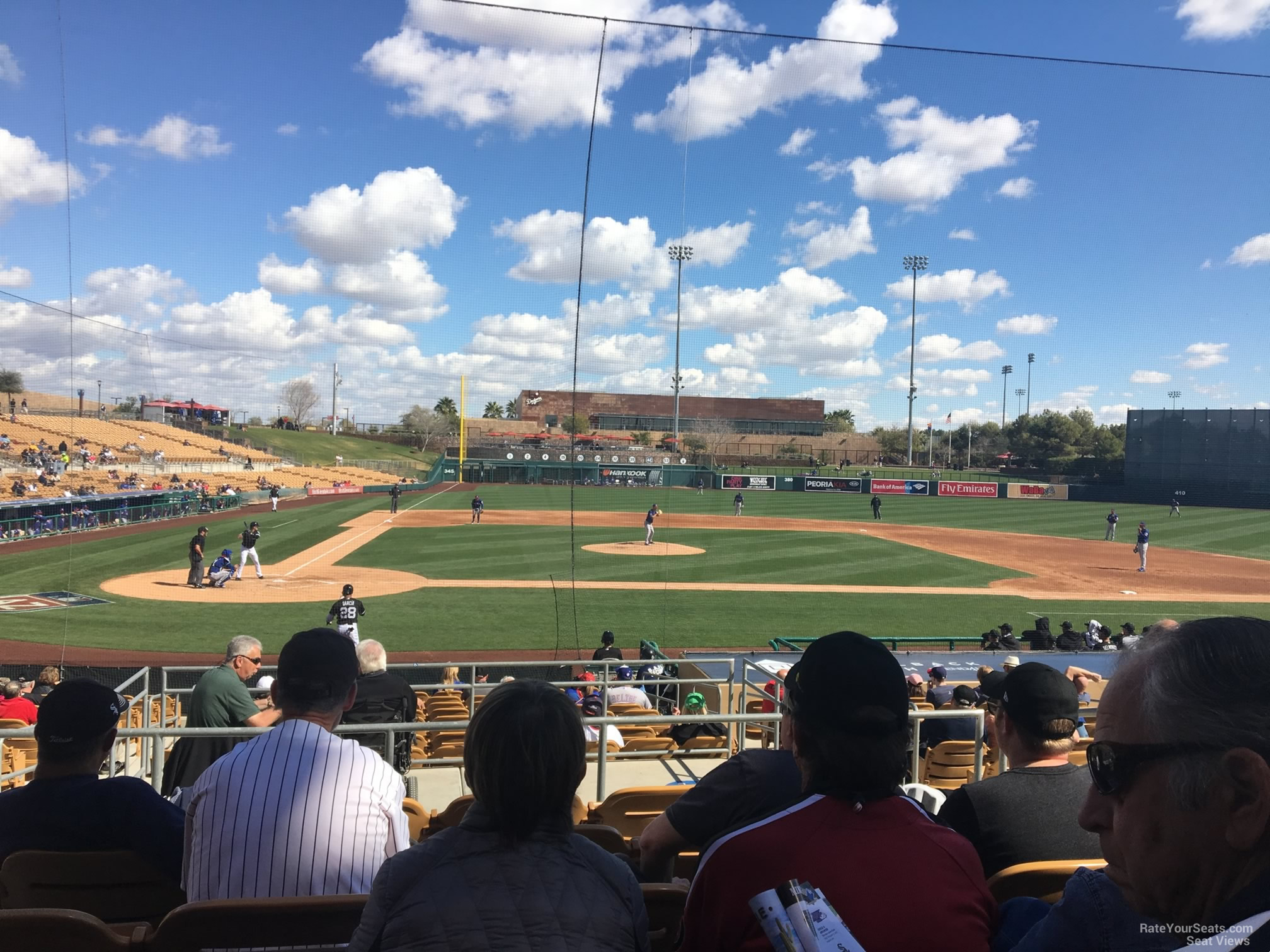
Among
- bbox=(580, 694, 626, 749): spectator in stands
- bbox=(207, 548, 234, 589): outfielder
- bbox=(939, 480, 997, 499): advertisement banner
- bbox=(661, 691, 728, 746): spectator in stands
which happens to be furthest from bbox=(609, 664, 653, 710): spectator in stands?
bbox=(939, 480, 997, 499): advertisement banner

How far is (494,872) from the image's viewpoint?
1.62 m

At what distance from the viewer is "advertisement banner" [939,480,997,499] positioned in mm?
53750

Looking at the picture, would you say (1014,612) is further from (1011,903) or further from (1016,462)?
(1016,462)

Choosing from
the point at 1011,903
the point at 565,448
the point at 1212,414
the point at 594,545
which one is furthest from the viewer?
the point at 594,545

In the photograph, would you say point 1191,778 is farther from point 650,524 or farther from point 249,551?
point 650,524

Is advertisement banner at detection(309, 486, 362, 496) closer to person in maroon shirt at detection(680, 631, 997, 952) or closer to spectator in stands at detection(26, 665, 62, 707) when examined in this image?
spectator in stands at detection(26, 665, 62, 707)

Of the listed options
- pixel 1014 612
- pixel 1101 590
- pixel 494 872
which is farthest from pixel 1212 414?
pixel 494 872

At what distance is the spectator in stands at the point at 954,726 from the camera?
252 inches

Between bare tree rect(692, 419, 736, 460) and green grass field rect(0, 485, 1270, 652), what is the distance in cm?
187

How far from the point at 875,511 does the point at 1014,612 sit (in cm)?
2011

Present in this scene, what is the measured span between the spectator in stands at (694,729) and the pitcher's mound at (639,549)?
60.0ft

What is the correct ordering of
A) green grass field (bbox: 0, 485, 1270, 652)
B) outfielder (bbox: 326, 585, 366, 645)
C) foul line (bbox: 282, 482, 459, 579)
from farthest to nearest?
foul line (bbox: 282, 482, 459, 579) → green grass field (bbox: 0, 485, 1270, 652) → outfielder (bbox: 326, 585, 366, 645)

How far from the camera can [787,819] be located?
1.65 m

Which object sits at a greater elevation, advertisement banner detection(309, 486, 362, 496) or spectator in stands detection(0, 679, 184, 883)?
spectator in stands detection(0, 679, 184, 883)
